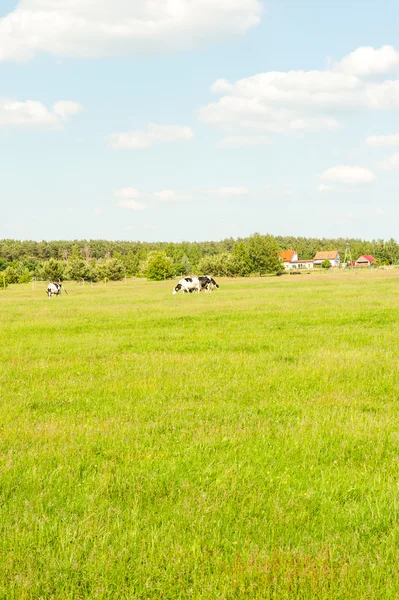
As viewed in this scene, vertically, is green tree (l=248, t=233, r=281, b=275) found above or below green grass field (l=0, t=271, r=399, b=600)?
above

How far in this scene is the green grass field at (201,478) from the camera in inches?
175

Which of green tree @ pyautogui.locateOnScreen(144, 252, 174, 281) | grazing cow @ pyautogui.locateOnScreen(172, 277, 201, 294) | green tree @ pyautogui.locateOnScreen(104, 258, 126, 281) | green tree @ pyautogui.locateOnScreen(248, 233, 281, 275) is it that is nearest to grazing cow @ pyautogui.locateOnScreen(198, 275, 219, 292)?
grazing cow @ pyautogui.locateOnScreen(172, 277, 201, 294)

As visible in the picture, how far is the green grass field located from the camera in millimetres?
4453

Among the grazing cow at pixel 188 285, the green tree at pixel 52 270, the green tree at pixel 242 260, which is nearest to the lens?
the grazing cow at pixel 188 285

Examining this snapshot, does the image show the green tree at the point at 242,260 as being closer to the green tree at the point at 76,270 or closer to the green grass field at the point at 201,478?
the green tree at the point at 76,270

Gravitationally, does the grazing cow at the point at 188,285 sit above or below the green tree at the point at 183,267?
below

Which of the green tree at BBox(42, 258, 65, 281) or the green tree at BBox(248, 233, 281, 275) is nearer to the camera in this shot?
the green tree at BBox(42, 258, 65, 281)

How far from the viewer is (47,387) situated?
1117cm

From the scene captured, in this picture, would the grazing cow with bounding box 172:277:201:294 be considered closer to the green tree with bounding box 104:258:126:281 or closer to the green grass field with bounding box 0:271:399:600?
the green grass field with bounding box 0:271:399:600

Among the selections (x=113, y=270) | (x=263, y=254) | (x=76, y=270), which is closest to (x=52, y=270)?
(x=76, y=270)

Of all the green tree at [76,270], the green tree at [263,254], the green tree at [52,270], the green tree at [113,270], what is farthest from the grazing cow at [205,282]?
the green tree at [113,270]

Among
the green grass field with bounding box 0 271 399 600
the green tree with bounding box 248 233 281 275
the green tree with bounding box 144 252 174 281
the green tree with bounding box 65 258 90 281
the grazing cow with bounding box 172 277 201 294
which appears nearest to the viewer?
the green grass field with bounding box 0 271 399 600

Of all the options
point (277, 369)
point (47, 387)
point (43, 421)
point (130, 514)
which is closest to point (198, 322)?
point (277, 369)

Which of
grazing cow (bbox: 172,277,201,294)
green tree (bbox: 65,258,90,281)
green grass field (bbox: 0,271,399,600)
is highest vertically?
green tree (bbox: 65,258,90,281)
